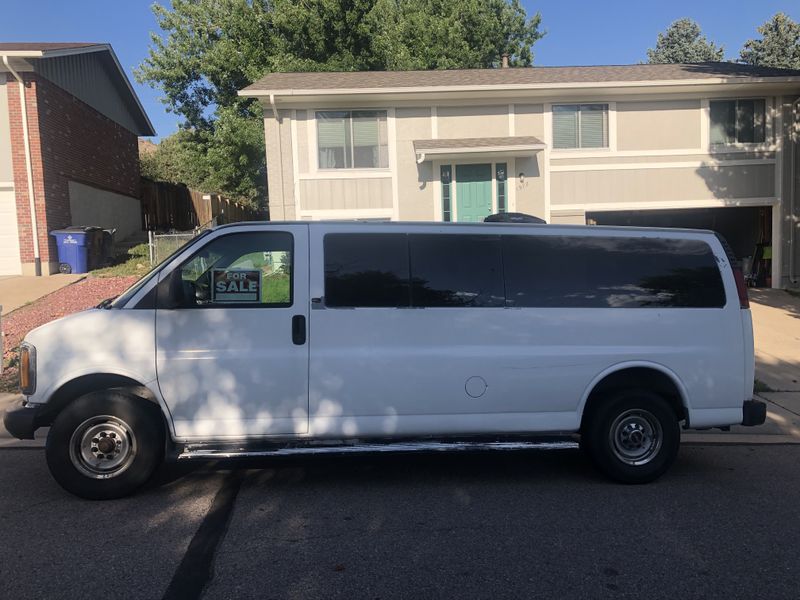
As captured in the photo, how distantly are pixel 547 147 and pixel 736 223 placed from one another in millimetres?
7170

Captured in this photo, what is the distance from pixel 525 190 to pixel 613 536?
11.5m

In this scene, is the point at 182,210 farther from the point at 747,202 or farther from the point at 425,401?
the point at 425,401

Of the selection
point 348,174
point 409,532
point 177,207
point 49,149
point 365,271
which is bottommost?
point 409,532

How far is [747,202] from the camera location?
15.2 metres

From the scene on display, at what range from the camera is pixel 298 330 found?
15.7 ft

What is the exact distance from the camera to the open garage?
16.1m

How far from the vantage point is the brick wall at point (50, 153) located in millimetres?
16031

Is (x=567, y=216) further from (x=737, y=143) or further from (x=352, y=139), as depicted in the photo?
(x=352, y=139)

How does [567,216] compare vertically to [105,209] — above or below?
below

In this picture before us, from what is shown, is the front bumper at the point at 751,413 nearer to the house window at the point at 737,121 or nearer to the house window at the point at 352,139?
the house window at the point at 352,139

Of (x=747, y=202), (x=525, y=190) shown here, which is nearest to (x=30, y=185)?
(x=525, y=190)

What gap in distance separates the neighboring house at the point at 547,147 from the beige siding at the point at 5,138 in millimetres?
6691

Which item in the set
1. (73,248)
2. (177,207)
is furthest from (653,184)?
(177,207)

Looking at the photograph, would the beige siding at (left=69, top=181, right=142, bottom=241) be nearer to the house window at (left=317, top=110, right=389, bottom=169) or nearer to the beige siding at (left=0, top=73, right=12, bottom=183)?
the beige siding at (left=0, top=73, right=12, bottom=183)
